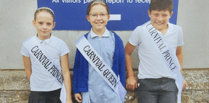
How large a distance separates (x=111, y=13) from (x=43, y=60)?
3.95 ft

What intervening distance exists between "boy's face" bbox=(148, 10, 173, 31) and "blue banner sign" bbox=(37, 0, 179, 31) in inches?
17.1

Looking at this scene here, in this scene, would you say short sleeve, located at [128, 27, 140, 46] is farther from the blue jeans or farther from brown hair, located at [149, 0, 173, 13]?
the blue jeans

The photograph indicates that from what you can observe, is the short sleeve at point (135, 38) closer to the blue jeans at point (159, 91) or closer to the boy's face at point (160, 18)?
the boy's face at point (160, 18)

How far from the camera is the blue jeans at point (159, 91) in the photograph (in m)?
2.07

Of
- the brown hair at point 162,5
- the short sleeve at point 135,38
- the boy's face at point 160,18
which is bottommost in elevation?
the short sleeve at point 135,38

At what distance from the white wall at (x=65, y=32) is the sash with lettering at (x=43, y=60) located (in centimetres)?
55

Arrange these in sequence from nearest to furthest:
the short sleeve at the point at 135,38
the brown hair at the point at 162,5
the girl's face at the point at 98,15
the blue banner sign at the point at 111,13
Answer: the girl's face at the point at 98,15 → the brown hair at the point at 162,5 → the short sleeve at the point at 135,38 → the blue banner sign at the point at 111,13

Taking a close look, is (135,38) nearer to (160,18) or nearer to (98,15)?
(160,18)

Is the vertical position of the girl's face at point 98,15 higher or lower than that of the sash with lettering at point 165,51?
higher

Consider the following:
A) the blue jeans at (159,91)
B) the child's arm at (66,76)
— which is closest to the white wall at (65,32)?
the child's arm at (66,76)

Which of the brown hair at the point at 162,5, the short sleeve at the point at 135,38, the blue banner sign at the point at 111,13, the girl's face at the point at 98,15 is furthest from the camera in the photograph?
the blue banner sign at the point at 111,13

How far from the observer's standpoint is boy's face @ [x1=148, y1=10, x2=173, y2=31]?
203 centimetres

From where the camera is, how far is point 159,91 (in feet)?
6.84

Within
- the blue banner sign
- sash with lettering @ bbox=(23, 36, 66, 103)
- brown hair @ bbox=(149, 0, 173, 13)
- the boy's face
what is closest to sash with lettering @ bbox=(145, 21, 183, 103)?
the boy's face
